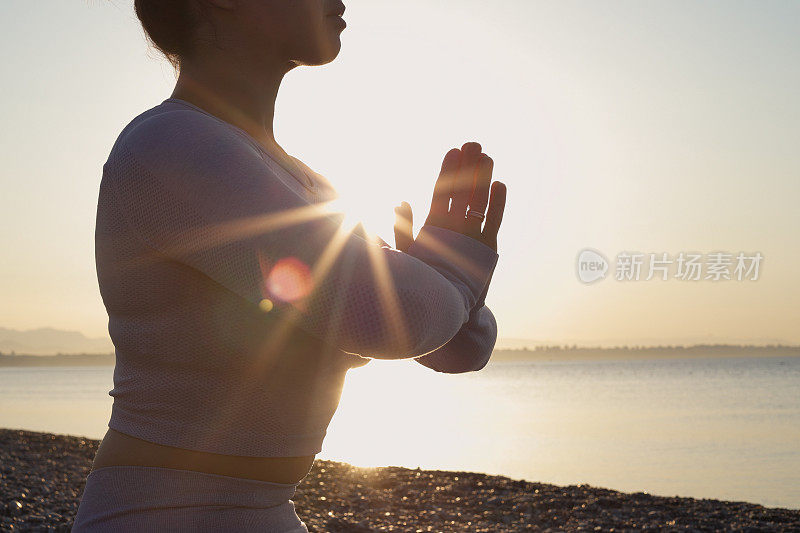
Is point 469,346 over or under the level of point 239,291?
over

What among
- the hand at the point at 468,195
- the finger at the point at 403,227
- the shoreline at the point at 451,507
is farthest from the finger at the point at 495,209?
the shoreline at the point at 451,507

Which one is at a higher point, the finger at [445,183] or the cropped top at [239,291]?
the finger at [445,183]

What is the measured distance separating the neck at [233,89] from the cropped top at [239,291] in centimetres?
16

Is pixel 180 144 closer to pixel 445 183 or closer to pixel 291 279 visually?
pixel 291 279

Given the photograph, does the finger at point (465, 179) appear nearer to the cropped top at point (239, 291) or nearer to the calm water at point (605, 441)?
the cropped top at point (239, 291)

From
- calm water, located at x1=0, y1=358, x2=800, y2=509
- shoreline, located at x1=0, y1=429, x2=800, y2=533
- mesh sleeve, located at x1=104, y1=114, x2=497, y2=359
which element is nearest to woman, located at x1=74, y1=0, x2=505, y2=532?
mesh sleeve, located at x1=104, y1=114, x2=497, y2=359

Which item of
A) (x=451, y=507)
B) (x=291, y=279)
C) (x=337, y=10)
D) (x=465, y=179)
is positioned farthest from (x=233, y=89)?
(x=451, y=507)

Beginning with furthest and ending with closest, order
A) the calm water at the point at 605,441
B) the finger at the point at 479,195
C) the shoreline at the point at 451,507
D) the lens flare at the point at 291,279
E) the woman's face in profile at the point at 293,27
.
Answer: the calm water at the point at 605,441
the shoreline at the point at 451,507
the woman's face in profile at the point at 293,27
the finger at the point at 479,195
the lens flare at the point at 291,279

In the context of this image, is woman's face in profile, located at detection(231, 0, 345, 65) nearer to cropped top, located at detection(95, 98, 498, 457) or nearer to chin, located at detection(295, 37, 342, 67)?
chin, located at detection(295, 37, 342, 67)

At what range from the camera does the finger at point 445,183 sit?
156cm

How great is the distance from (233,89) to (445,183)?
56 cm

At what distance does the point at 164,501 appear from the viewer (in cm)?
140

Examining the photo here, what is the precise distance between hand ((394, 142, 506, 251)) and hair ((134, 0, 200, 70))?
67 centimetres

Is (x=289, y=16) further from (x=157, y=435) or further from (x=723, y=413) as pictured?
(x=723, y=413)
